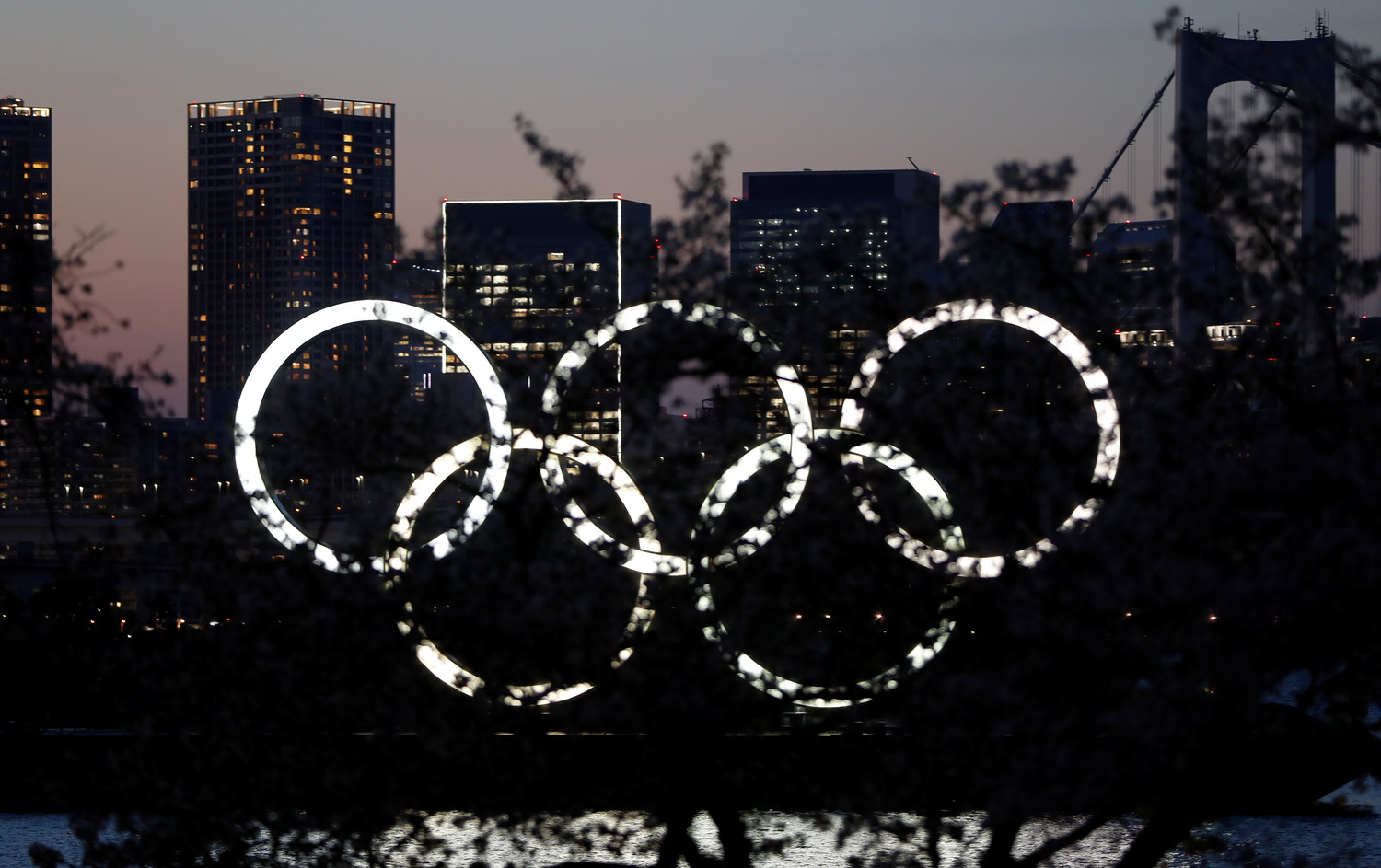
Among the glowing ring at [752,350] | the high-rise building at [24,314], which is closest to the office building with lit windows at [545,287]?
the glowing ring at [752,350]

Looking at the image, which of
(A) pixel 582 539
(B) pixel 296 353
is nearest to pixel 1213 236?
(A) pixel 582 539

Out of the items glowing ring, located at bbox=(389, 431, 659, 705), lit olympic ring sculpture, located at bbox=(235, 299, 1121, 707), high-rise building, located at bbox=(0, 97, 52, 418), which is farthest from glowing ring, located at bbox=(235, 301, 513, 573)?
high-rise building, located at bbox=(0, 97, 52, 418)

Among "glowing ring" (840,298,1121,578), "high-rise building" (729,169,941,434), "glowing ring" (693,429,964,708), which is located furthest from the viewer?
"high-rise building" (729,169,941,434)

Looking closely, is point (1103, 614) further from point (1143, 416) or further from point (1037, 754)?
point (1143, 416)

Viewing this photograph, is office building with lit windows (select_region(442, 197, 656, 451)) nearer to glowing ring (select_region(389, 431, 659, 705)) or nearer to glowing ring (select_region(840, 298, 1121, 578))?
glowing ring (select_region(389, 431, 659, 705))

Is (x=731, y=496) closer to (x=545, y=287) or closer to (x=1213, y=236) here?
(x=545, y=287)

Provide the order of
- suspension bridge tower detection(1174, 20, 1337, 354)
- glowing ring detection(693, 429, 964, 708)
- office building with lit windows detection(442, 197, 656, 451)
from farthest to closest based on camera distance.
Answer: office building with lit windows detection(442, 197, 656, 451), suspension bridge tower detection(1174, 20, 1337, 354), glowing ring detection(693, 429, 964, 708)

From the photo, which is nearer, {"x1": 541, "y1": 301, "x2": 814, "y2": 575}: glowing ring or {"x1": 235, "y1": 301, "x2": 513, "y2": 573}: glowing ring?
{"x1": 541, "y1": 301, "x2": 814, "y2": 575}: glowing ring
